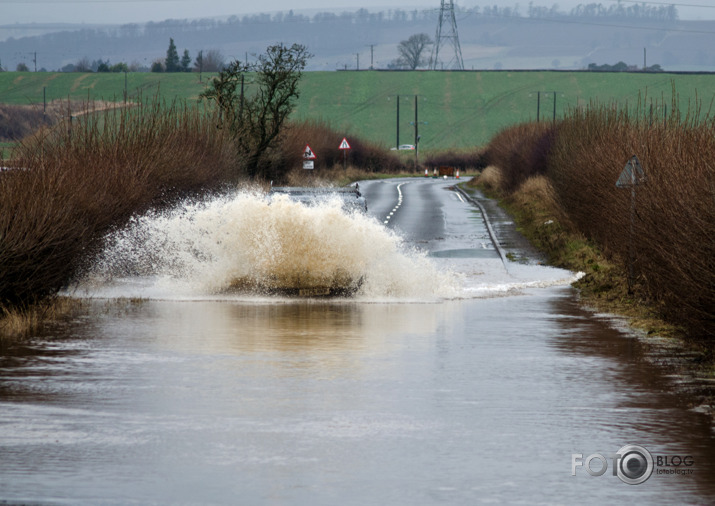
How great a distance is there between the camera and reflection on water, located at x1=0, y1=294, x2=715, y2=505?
828cm

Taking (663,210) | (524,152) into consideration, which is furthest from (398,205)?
(663,210)

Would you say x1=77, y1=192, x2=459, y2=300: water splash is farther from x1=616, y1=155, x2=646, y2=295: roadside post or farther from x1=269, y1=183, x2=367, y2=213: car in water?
x1=269, y1=183, x2=367, y2=213: car in water

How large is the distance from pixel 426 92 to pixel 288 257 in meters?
161

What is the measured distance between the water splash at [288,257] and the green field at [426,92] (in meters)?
138

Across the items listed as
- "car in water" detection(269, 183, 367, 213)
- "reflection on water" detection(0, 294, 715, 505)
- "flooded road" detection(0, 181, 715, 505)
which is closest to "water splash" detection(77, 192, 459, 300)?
"flooded road" detection(0, 181, 715, 505)

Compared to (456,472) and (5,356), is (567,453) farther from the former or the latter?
(5,356)

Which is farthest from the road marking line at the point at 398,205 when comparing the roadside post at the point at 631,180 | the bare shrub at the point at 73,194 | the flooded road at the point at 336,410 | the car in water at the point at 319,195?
the flooded road at the point at 336,410

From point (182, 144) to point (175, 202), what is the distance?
482cm

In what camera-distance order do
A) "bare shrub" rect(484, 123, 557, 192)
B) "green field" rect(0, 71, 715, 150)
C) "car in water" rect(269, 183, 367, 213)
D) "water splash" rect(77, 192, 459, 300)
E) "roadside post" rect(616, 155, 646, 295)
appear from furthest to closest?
"green field" rect(0, 71, 715, 150), "bare shrub" rect(484, 123, 557, 192), "car in water" rect(269, 183, 367, 213), "water splash" rect(77, 192, 459, 300), "roadside post" rect(616, 155, 646, 295)

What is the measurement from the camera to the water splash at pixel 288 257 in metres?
21.7

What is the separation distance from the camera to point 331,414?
35.2 ft

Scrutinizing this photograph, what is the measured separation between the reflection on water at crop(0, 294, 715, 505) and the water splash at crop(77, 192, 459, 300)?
4.13 m

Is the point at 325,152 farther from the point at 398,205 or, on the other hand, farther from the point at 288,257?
the point at 288,257

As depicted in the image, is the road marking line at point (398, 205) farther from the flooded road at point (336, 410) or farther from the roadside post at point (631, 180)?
the flooded road at point (336, 410)
